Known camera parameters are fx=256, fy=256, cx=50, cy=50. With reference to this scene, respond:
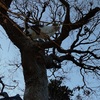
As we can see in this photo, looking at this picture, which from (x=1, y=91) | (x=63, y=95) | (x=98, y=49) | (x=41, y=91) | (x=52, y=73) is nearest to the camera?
(x=41, y=91)

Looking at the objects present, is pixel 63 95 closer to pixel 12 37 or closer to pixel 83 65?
pixel 83 65

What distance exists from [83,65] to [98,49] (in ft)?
2.30

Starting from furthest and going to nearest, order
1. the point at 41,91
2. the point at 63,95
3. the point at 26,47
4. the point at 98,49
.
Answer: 1. the point at 63,95
2. the point at 98,49
3. the point at 26,47
4. the point at 41,91

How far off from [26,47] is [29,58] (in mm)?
362

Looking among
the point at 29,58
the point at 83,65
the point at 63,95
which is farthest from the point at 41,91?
the point at 63,95

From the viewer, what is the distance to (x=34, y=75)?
6.50 meters

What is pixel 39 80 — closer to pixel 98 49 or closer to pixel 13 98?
pixel 13 98

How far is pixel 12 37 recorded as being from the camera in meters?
6.98

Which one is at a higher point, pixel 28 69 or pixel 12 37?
pixel 12 37

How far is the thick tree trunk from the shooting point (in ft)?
20.5

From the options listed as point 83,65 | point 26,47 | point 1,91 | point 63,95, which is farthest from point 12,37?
point 63,95

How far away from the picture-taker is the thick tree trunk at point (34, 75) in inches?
246

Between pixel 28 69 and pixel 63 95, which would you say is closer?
pixel 28 69

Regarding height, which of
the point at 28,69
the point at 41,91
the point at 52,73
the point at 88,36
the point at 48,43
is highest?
the point at 88,36
